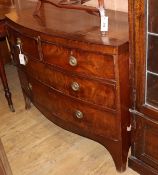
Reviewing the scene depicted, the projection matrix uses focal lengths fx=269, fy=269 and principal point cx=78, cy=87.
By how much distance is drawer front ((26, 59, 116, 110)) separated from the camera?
4.93 ft

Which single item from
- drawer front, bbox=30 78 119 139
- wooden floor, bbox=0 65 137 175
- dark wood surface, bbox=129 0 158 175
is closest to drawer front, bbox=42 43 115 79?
dark wood surface, bbox=129 0 158 175

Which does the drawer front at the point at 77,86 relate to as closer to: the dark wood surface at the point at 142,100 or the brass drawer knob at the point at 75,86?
the brass drawer knob at the point at 75,86

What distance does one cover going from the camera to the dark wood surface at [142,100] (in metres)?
1.25

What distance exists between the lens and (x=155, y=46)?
1305 millimetres

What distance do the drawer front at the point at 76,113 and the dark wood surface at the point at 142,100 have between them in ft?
0.48

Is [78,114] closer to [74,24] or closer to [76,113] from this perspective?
[76,113]

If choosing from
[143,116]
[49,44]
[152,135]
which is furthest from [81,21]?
[152,135]

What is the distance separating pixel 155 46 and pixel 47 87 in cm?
84

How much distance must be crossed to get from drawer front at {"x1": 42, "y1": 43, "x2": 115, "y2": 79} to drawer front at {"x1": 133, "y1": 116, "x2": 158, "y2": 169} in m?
0.33

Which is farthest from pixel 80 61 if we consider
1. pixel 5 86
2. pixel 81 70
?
pixel 5 86

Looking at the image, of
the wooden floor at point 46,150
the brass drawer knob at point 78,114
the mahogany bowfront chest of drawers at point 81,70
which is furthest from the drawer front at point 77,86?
the wooden floor at point 46,150

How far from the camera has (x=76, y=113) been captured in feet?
5.74

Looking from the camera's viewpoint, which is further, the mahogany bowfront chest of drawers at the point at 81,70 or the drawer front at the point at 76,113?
the drawer front at the point at 76,113

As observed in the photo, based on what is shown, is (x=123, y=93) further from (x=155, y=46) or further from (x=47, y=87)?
(x=47, y=87)
